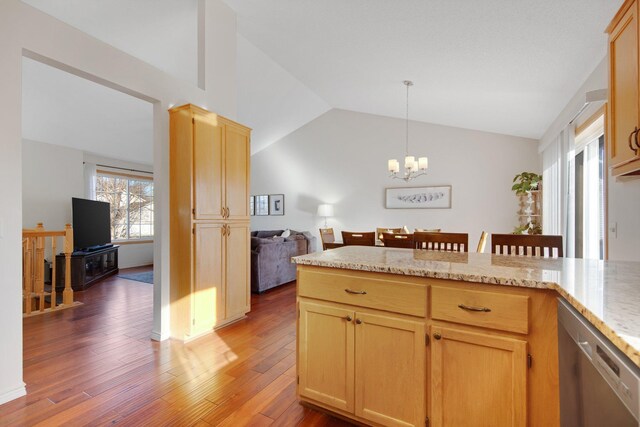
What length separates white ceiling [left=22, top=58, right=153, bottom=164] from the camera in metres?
3.61

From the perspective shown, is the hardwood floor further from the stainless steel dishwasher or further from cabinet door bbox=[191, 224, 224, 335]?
the stainless steel dishwasher

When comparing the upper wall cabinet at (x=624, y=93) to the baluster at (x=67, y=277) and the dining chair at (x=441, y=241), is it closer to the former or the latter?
the dining chair at (x=441, y=241)

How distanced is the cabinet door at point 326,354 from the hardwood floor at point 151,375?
7.2 inches

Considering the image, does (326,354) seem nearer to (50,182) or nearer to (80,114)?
(80,114)

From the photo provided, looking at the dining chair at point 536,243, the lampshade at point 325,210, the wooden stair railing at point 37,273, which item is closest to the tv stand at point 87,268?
the wooden stair railing at point 37,273

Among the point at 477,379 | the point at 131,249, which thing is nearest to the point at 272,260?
the point at 477,379

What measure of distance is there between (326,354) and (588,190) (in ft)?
10.8

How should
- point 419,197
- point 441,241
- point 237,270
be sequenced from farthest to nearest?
point 419,197
point 237,270
point 441,241

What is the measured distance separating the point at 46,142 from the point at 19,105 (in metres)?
4.06

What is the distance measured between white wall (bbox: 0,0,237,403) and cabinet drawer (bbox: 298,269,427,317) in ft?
5.73

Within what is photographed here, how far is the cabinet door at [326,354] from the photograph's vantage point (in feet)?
5.26

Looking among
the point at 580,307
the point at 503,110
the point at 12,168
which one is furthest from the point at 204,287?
the point at 503,110

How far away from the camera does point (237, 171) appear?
333 centimetres

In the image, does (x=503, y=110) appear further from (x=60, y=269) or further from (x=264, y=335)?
(x=60, y=269)
